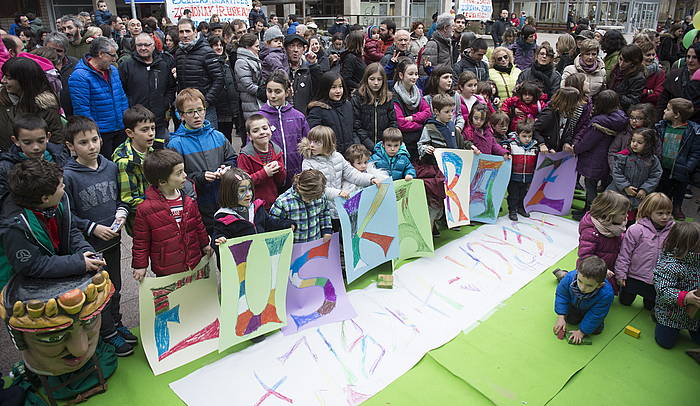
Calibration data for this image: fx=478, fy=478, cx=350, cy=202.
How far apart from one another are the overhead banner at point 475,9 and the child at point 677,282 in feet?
28.0

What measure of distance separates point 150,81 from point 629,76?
213 inches

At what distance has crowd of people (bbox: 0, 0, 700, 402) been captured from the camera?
295 cm

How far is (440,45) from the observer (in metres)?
6.52

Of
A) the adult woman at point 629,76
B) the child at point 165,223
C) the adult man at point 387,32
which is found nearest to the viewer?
the child at point 165,223

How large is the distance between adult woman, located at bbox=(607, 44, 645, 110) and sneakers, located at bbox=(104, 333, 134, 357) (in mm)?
5573

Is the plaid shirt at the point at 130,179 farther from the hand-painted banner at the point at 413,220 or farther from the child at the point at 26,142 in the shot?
the hand-painted banner at the point at 413,220

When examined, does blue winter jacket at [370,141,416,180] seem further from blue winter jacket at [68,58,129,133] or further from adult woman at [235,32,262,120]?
blue winter jacket at [68,58,129,133]

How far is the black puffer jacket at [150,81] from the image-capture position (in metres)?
5.19

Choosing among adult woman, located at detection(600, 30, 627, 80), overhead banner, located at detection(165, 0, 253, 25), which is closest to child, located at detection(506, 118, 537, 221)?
adult woman, located at detection(600, 30, 627, 80)

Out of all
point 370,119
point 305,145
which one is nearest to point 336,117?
point 370,119

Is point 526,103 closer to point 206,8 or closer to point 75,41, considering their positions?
point 206,8

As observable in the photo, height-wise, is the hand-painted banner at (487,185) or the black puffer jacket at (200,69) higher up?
the black puffer jacket at (200,69)

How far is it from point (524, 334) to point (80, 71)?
4487mm

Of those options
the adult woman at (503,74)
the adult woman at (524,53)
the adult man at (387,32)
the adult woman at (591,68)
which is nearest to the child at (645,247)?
the adult woman at (591,68)
